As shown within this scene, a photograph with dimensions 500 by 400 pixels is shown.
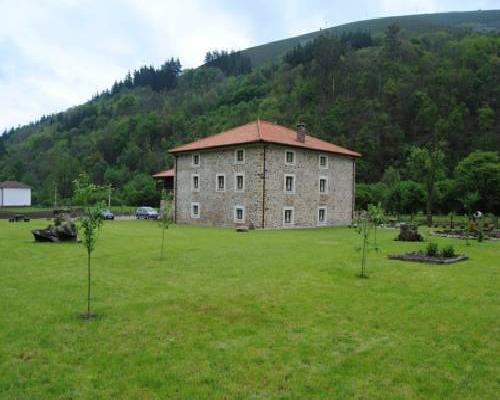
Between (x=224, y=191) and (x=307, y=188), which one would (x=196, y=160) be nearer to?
(x=224, y=191)

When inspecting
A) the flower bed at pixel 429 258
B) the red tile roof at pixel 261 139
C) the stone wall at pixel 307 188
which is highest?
the red tile roof at pixel 261 139

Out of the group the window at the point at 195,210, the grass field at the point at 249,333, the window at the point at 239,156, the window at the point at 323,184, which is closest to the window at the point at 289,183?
the window at the point at 323,184

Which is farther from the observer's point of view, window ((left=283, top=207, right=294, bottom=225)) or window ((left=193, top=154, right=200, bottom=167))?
window ((left=193, top=154, right=200, bottom=167))

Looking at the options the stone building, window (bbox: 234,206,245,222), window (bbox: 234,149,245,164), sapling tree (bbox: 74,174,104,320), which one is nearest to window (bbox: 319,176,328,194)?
the stone building

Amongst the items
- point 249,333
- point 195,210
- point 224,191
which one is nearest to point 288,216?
point 224,191

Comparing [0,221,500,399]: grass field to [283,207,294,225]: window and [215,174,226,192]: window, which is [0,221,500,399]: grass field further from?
[215,174,226,192]: window

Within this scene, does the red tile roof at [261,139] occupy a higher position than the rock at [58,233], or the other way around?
the red tile roof at [261,139]

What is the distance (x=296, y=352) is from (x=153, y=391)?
2.22m

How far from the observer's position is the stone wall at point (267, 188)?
34.1 metres

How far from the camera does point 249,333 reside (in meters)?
7.56

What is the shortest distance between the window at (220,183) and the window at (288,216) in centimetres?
522

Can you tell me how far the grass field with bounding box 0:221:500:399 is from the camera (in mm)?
5559

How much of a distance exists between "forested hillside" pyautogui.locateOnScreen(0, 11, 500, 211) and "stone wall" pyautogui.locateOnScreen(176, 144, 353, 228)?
1124cm

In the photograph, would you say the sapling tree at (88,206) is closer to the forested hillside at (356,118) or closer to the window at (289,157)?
the window at (289,157)
